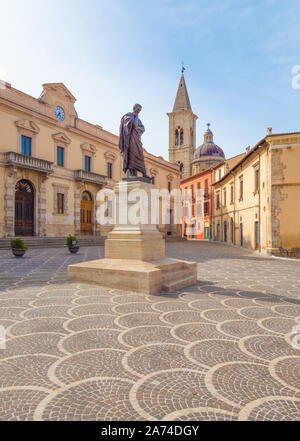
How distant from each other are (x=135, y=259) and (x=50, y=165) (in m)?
18.6

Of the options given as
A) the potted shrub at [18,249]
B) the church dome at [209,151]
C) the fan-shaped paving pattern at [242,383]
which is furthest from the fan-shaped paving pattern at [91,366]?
the church dome at [209,151]

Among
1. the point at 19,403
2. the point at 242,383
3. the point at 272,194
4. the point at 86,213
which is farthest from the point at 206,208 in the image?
the point at 19,403

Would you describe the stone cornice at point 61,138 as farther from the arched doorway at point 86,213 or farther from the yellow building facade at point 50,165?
the arched doorway at point 86,213

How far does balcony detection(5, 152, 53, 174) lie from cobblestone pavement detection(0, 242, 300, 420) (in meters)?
17.1

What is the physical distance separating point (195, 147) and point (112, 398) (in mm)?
61098

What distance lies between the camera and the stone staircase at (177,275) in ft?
19.6

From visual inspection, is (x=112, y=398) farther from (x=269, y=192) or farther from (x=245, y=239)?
(x=245, y=239)

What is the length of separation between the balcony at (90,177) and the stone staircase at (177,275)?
67.1 ft

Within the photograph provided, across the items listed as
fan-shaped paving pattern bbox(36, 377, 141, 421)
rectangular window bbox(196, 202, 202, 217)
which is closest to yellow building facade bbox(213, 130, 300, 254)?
fan-shaped paving pattern bbox(36, 377, 141, 421)

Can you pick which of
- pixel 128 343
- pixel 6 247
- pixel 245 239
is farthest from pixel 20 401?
pixel 245 239

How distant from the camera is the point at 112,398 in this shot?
2.19m

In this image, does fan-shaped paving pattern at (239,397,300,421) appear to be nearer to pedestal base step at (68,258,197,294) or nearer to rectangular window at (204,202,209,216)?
pedestal base step at (68,258,197,294)

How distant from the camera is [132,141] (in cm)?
785

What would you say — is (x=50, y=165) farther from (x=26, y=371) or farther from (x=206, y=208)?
(x=206, y=208)
